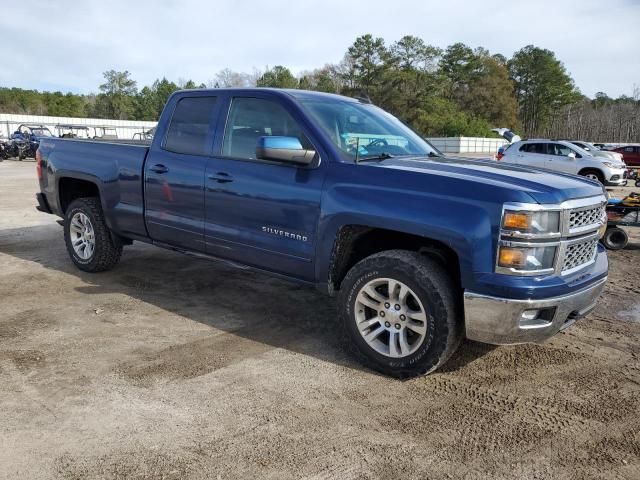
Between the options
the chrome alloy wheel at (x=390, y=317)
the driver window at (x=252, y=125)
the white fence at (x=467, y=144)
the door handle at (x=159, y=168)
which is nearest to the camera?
the chrome alloy wheel at (x=390, y=317)

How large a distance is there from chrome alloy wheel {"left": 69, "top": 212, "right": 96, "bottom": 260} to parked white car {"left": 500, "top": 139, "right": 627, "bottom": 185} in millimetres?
15281

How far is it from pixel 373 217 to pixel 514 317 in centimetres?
109

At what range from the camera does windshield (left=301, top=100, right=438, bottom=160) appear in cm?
419

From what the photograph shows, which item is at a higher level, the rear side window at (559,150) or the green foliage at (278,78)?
the green foliage at (278,78)

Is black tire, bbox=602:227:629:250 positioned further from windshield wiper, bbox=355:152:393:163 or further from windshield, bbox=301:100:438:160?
windshield wiper, bbox=355:152:393:163

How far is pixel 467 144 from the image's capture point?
56.9m

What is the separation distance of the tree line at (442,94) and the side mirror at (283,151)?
62536 millimetres

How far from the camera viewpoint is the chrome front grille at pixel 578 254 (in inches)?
137

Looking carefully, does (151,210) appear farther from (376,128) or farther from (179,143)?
(376,128)

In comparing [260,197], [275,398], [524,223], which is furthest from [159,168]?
[524,223]

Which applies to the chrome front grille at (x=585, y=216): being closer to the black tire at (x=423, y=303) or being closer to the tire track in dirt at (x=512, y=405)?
the black tire at (x=423, y=303)

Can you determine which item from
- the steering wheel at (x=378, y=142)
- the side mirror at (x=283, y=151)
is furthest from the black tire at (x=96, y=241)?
the steering wheel at (x=378, y=142)

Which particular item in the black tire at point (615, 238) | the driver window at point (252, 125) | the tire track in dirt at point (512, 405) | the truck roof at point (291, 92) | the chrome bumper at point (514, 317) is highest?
the truck roof at point (291, 92)

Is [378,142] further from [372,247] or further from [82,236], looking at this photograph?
[82,236]
